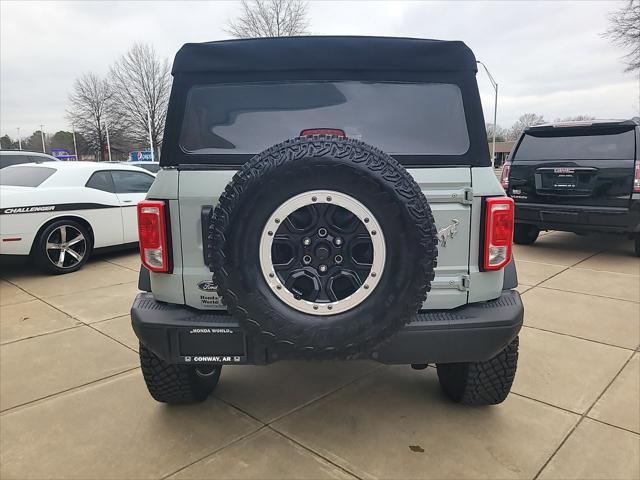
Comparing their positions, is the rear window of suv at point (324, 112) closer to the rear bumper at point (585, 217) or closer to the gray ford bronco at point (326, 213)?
the gray ford bronco at point (326, 213)

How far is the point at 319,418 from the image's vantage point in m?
2.82

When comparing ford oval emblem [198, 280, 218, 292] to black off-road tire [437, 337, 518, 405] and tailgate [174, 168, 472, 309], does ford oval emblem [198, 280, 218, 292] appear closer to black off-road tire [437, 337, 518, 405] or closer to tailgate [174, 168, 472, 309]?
tailgate [174, 168, 472, 309]

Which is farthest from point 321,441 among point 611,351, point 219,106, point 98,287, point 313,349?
point 98,287

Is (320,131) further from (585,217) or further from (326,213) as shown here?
(585,217)

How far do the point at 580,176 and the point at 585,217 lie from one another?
23.3 inches

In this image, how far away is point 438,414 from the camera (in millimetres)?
2842

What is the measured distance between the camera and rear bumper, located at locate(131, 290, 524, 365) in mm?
2203

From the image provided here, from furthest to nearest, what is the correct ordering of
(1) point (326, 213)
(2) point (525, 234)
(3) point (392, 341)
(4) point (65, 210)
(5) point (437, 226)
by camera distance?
(2) point (525, 234)
(4) point (65, 210)
(5) point (437, 226)
(3) point (392, 341)
(1) point (326, 213)

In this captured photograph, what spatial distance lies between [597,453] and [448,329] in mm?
1138

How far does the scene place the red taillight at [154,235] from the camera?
7.39 ft

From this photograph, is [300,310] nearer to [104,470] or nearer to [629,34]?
[104,470]

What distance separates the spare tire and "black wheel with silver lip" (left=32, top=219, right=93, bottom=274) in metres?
5.29

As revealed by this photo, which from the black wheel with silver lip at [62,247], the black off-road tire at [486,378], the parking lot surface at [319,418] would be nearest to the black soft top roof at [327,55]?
the black off-road tire at [486,378]

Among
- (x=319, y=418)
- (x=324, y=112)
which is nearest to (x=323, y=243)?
(x=324, y=112)
